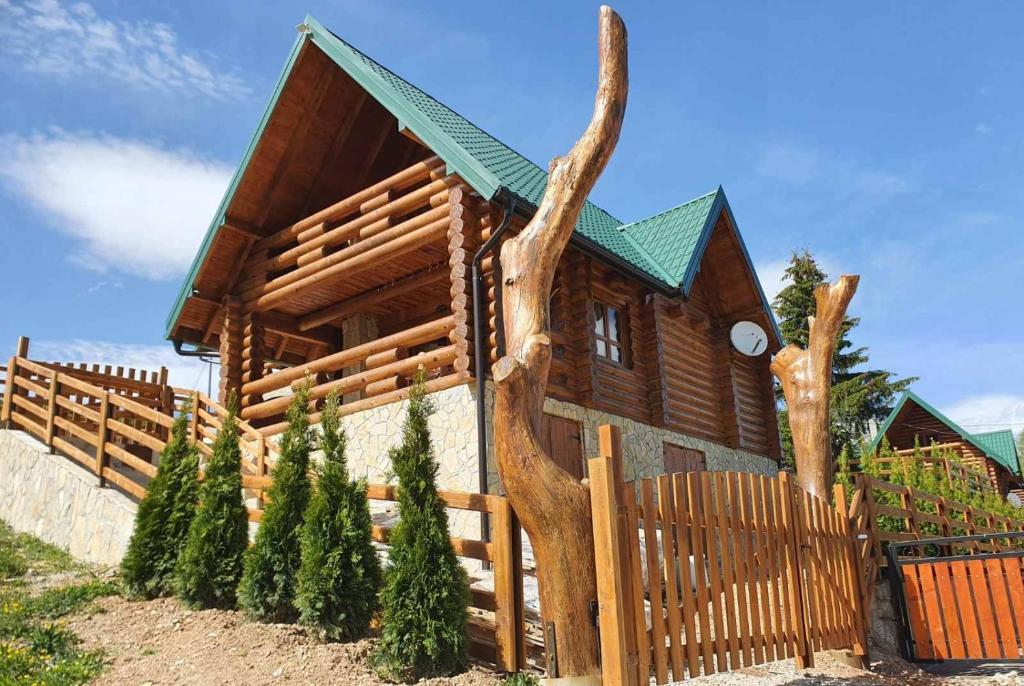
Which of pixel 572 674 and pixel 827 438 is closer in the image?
pixel 572 674

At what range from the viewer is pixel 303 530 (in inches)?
290

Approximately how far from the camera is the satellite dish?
59.2 ft

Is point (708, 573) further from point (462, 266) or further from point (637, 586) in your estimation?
point (462, 266)

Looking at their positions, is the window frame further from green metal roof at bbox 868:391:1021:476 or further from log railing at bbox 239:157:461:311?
green metal roof at bbox 868:391:1021:476

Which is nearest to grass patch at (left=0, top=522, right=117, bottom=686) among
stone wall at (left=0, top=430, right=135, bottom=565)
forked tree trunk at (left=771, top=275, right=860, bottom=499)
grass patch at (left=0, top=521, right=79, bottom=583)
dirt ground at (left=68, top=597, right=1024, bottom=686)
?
grass patch at (left=0, top=521, right=79, bottom=583)

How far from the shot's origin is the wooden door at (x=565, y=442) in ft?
42.8

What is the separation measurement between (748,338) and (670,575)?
12894 mm

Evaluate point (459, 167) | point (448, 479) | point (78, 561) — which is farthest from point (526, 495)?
point (78, 561)

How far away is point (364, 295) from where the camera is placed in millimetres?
15391

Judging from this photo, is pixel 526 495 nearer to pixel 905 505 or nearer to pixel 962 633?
pixel 962 633

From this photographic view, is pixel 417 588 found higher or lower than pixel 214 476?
lower

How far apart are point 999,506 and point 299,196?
1695 centimetres

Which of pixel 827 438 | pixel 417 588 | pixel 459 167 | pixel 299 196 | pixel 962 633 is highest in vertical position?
pixel 299 196

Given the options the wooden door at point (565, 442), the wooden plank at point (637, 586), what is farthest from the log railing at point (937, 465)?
the wooden plank at point (637, 586)
